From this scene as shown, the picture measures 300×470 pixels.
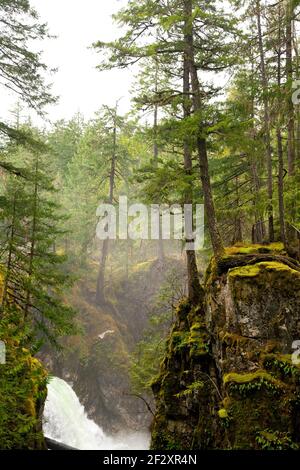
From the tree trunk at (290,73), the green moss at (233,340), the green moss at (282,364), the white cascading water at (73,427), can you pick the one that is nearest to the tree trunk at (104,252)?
the white cascading water at (73,427)

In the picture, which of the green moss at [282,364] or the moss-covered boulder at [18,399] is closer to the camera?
the moss-covered boulder at [18,399]

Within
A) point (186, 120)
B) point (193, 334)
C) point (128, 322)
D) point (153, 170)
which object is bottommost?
point (128, 322)

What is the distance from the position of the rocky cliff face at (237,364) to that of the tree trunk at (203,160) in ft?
2.23

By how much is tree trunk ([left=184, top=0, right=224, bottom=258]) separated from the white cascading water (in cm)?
1327

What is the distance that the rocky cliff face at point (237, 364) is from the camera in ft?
26.8

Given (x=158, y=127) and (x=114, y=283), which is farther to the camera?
(x=114, y=283)

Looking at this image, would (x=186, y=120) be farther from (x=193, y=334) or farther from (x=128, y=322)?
(x=128, y=322)
